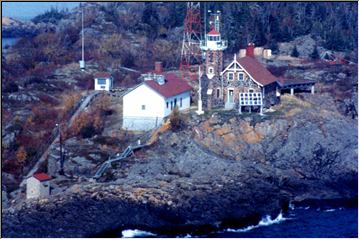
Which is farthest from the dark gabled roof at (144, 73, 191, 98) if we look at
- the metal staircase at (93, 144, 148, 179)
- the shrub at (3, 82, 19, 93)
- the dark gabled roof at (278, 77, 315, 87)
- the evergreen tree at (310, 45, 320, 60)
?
the evergreen tree at (310, 45, 320, 60)

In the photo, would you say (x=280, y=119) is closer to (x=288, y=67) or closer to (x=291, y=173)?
(x=291, y=173)

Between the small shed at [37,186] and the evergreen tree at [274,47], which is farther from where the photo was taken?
the evergreen tree at [274,47]

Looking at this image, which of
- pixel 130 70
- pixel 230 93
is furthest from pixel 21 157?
pixel 130 70

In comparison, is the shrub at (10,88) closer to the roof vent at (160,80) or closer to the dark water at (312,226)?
the roof vent at (160,80)

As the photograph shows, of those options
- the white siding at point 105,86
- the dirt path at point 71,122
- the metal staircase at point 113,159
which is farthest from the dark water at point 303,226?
the white siding at point 105,86

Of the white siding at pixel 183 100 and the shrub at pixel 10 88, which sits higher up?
the shrub at pixel 10 88

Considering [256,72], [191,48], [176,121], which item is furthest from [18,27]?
[176,121]

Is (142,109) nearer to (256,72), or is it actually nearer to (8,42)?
(256,72)
